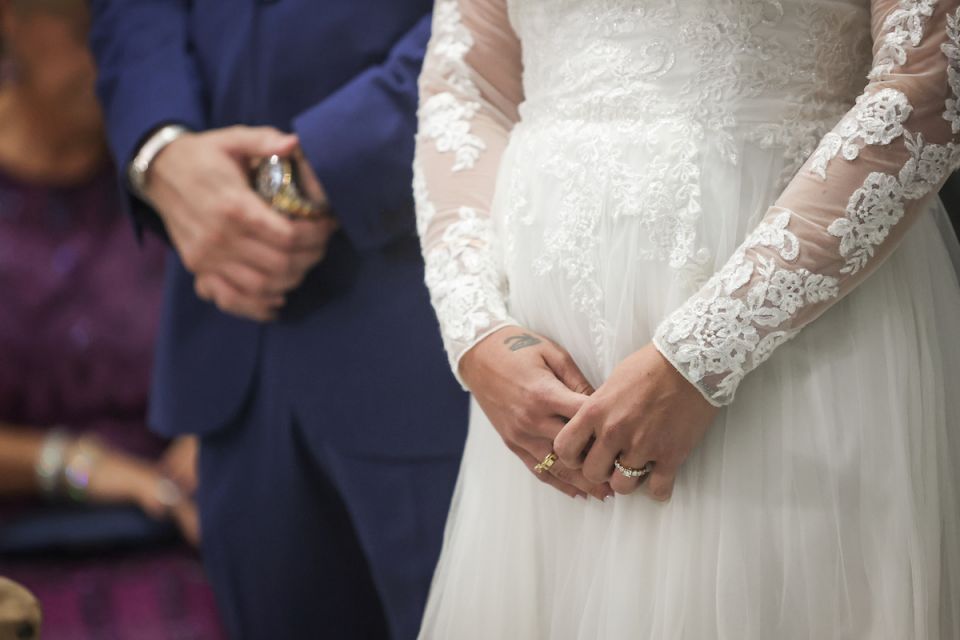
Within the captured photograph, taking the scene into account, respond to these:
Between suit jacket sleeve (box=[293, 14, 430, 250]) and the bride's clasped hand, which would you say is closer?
the bride's clasped hand

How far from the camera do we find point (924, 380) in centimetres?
91

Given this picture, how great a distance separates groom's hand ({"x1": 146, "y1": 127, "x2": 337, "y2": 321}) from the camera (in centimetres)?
129

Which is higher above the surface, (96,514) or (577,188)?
(577,188)

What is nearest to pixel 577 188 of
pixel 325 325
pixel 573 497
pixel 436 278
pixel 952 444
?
pixel 436 278

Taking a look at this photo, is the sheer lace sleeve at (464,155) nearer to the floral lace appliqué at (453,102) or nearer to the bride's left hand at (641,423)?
the floral lace appliqué at (453,102)

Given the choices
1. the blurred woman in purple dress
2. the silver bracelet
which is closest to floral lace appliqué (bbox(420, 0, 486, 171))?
the blurred woman in purple dress

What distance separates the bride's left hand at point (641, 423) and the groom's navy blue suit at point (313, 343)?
0.44 meters

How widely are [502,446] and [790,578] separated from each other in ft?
1.01

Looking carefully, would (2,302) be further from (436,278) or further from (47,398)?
(436,278)

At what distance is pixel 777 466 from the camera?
885 millimetres

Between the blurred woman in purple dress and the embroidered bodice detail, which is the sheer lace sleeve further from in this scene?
the blurred woman in purple dress

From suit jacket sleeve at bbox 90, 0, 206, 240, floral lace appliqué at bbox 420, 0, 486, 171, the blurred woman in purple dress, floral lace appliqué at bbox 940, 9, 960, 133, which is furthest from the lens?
the blurred woman in purple dress

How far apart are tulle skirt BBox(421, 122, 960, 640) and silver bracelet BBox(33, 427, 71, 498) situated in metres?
1.37

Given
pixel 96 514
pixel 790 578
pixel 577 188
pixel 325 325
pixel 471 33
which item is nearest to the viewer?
pixel 790 578
